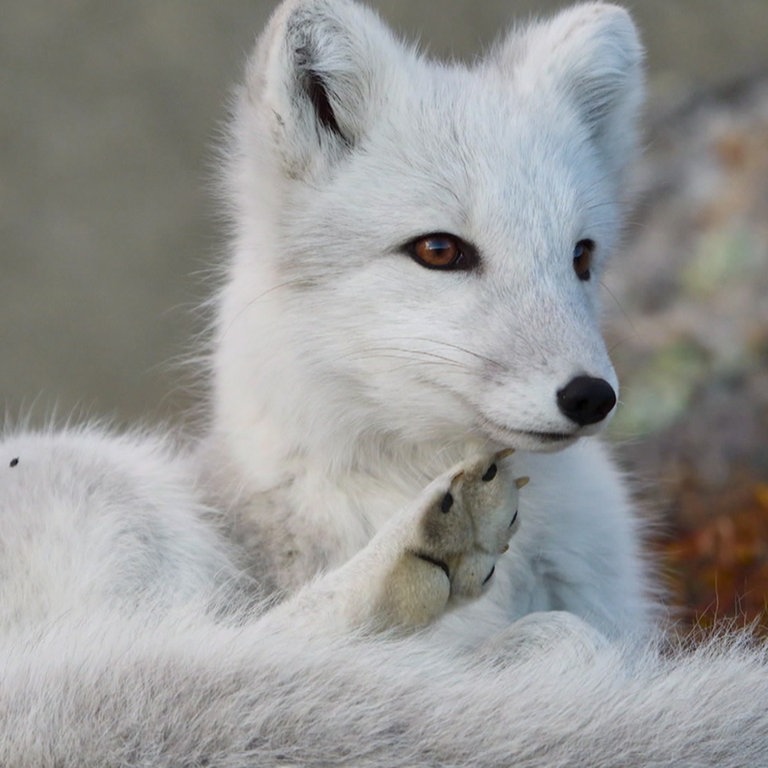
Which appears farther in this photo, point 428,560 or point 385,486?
point 385,486

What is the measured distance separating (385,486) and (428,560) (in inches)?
18.4

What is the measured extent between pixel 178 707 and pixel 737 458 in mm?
3405

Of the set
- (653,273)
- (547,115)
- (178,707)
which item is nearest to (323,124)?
(547,115)

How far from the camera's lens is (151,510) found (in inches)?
105

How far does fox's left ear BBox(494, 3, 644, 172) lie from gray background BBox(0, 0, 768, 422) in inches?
117

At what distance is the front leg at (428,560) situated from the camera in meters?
2.26

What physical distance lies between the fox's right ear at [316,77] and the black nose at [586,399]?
0.77m

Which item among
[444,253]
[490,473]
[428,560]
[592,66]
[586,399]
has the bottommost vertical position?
[428,560]

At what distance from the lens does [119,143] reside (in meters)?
6.17

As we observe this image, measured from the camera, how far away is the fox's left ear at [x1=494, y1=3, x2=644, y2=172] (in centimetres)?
289

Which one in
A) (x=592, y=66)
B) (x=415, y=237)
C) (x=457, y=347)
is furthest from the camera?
(x=592, y=66)

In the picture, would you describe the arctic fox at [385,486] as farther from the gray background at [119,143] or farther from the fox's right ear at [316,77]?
the gray background at [119,143]

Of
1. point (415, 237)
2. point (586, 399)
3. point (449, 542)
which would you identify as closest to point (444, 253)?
point (415, 237)

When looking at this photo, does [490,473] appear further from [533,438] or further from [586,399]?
[586,399]
